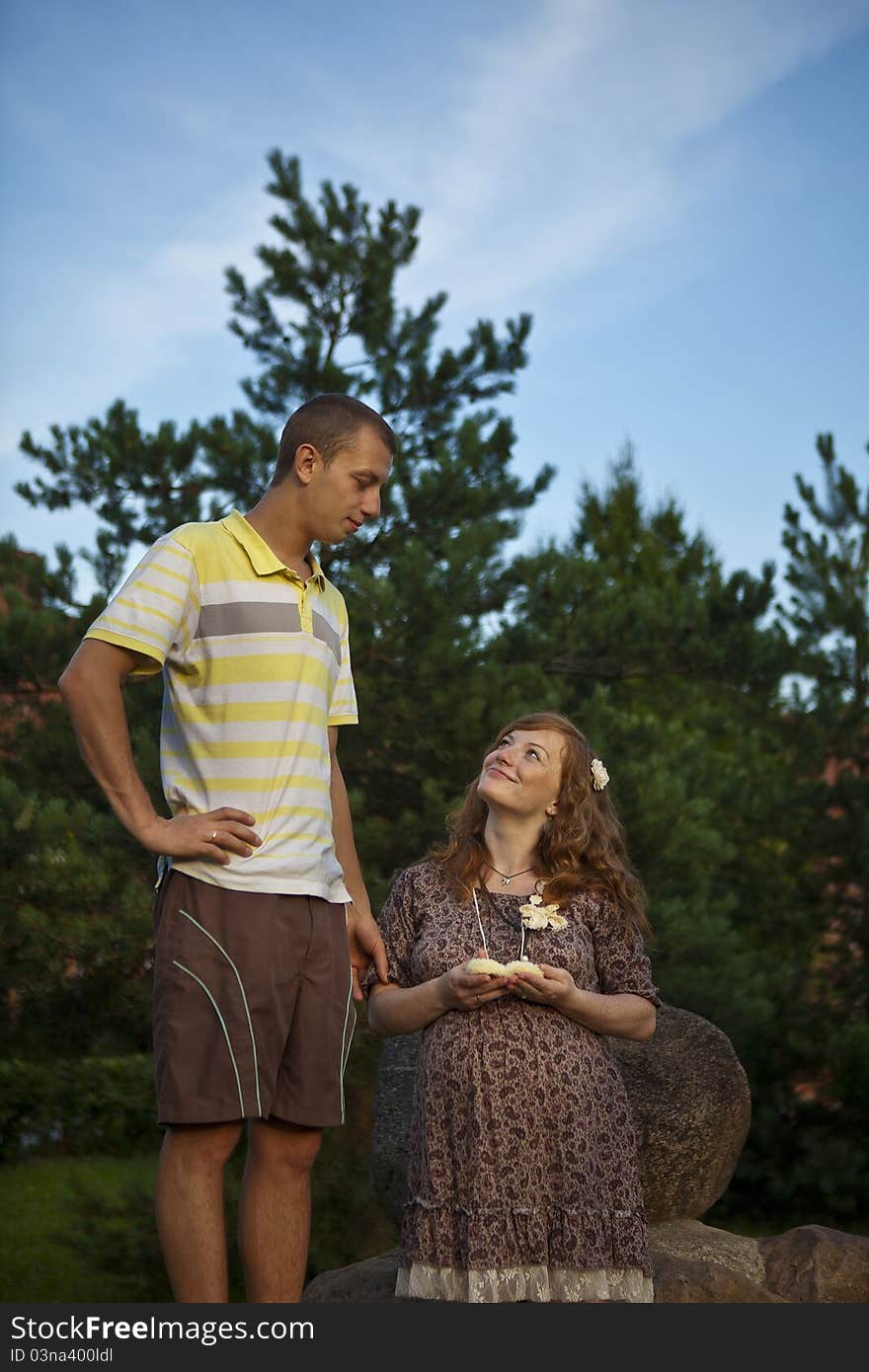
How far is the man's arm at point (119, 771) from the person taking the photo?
2.43m

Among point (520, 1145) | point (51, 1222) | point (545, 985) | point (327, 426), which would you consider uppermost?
point (327, 426)

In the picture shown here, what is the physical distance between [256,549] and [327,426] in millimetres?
274

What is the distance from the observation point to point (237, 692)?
2525 millimetres

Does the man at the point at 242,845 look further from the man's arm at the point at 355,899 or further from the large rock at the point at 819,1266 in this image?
the large rock at the point at 819,1266

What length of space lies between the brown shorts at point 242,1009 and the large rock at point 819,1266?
221 centimetres

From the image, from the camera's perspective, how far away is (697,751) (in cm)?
873

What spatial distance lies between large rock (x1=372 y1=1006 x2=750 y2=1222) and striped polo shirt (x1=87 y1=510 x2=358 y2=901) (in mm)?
2325

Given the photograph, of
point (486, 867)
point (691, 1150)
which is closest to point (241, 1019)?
point (486, 867)

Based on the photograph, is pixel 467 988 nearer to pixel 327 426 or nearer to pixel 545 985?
pixel 545 985

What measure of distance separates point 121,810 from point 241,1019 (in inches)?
16.6

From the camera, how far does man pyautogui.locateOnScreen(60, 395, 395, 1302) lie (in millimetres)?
2412

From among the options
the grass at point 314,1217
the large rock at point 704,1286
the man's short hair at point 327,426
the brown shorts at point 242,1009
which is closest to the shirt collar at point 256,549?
the man's short hair at point 327,426

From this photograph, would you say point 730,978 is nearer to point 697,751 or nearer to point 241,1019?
point 697,751

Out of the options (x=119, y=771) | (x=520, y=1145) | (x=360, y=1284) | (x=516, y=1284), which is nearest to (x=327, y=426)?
(x=119, y=771)
